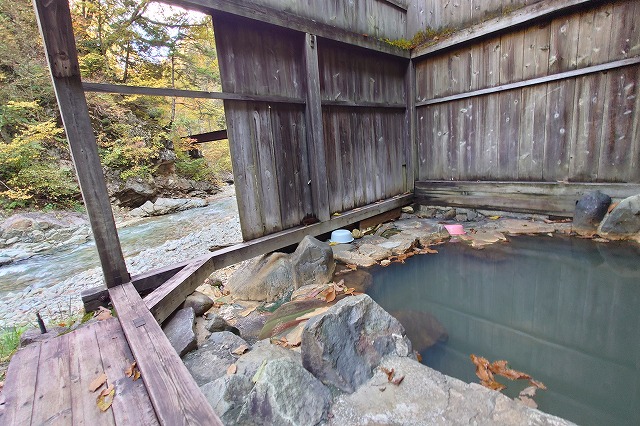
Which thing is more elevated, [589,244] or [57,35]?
[57,35]

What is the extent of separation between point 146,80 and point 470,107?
9.87 metres

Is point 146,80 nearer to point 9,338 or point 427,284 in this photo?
point 9,338

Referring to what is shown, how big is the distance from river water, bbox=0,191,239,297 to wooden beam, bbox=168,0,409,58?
3.54 meters

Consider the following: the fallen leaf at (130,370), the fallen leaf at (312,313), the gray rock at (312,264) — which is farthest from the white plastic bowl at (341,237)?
the fallen leaf at (130,370)

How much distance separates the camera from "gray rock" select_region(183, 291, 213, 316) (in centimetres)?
246

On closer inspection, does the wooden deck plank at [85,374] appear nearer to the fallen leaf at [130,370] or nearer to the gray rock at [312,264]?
the fallen leaf at [130,370]

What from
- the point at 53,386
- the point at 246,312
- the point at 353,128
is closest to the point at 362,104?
the point at 353,128

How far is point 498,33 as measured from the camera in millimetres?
4113

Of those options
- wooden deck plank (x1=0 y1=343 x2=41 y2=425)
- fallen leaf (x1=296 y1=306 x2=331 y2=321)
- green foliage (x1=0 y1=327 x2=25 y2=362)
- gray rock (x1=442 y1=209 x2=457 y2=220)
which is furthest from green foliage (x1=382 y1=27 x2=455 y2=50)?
green foliage (x1=0 y1=327 x2=25 y2=362)

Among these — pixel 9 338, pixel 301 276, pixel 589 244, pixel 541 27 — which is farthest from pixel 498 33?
pixel 9 338

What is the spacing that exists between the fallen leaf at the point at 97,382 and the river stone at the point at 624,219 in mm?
4786

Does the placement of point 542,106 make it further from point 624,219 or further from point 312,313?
point 312,313

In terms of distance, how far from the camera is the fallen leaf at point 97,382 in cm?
137

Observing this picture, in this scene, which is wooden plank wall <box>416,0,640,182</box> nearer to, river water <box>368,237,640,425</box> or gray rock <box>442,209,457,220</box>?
gray rock <box>442,209,457,220</box>
